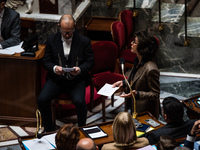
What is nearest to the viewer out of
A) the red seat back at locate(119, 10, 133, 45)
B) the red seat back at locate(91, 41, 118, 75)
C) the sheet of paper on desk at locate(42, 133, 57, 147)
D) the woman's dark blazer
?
the sheet of paper on desk at locate(42, 133, 57, 147)

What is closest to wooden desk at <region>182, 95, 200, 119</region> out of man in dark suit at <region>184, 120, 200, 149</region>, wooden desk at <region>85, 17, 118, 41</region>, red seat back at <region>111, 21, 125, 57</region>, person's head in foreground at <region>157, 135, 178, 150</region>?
man in dark suit at <region>184, 120, 200, 149</region>

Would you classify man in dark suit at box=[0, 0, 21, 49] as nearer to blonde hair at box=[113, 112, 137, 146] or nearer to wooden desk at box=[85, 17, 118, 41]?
wooden desk at box=[85, 17, 118, 41]

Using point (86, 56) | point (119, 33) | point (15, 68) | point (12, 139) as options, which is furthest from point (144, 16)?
point (12, 139)

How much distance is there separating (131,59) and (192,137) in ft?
11.0

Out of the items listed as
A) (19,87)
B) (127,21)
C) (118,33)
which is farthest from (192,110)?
(127,21)

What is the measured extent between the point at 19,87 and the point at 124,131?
2.39m

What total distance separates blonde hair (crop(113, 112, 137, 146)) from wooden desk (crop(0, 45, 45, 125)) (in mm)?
2142

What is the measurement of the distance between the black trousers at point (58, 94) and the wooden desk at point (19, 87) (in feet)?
0.96

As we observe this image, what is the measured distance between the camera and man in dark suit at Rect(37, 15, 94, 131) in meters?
4.33

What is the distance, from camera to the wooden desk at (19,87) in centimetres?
462

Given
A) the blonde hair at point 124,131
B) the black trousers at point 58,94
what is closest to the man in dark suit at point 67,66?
the black trousers at point 58,94

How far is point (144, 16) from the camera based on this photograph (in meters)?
7.11

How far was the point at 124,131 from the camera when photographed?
2.70 meters

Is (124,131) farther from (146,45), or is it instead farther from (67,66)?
(67,66)
